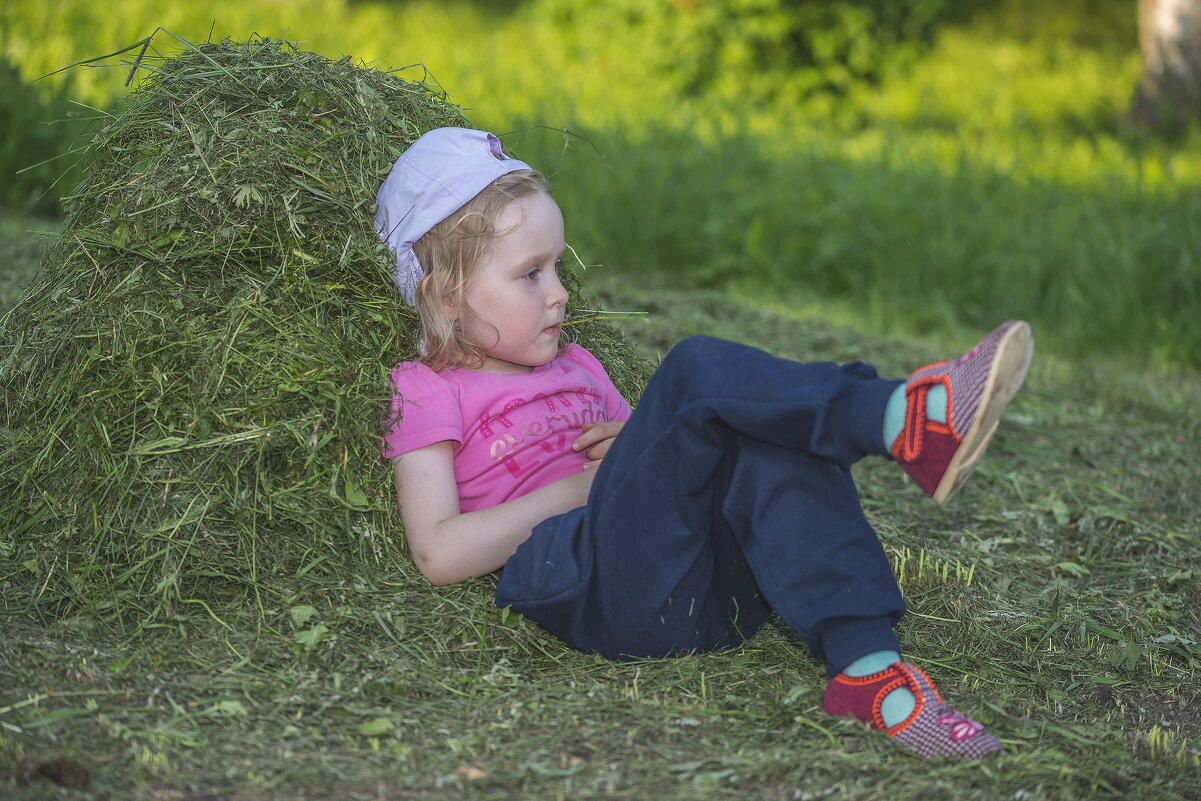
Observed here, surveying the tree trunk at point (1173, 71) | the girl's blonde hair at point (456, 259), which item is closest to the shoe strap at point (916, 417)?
the girl's blonde hair at point (456, 259)

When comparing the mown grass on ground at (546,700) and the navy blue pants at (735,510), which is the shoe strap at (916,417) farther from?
the mown grass on ground at (546,700)

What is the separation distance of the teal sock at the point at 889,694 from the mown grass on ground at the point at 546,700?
67 millimetres

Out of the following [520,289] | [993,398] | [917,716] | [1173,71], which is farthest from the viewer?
[1173,71]

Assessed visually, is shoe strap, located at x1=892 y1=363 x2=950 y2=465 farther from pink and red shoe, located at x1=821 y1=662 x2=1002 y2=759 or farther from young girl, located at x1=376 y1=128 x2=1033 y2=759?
pink and red shoe, located at x1=821 y1=662 x2=1002 y2=759

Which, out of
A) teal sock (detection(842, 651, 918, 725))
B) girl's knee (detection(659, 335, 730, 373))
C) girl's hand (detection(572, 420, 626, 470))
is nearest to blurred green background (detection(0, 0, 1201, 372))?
girl's hand (detection(572, 420, 626, 470))

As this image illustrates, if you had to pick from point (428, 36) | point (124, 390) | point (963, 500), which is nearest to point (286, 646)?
point (124, 390)

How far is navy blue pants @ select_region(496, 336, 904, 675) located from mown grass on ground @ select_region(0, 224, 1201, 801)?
20 cm

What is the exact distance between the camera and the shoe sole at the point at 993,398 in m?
2.06

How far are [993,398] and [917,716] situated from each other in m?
0.71

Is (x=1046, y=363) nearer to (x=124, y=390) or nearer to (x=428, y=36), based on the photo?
(x=124, y=390)

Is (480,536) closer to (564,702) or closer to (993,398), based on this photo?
(564,702)

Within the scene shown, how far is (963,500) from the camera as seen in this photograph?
13.6 ft

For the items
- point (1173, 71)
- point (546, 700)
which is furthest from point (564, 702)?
point (1173, 71)

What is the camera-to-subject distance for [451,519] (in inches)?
106
